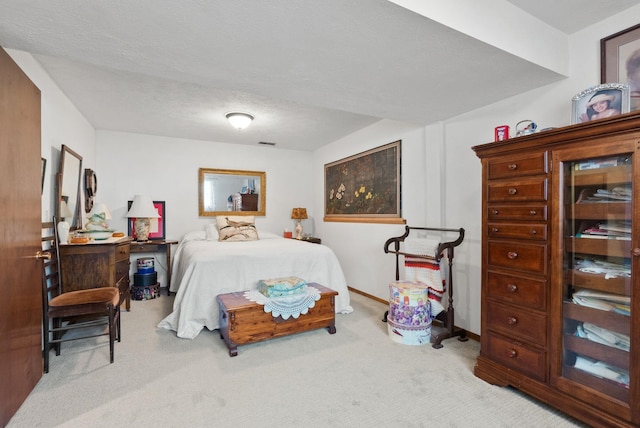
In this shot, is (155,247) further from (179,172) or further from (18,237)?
(18,237)

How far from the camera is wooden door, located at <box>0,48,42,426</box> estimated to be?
1.62 metres

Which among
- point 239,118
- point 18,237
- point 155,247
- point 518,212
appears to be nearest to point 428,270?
point 518,212

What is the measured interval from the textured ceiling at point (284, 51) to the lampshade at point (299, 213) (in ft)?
8.57

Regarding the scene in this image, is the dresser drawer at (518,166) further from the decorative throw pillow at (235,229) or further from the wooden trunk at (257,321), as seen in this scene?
the decorative throw pillow at (235,229)

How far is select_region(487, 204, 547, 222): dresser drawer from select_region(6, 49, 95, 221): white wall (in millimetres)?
3483

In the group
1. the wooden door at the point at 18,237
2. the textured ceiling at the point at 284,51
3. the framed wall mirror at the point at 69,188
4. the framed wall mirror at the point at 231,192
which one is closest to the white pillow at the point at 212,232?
the framed wall mirror at the point at 231,192

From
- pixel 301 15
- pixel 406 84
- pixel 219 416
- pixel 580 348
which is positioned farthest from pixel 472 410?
pixel 301 15

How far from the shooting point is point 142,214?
4281 millimetres

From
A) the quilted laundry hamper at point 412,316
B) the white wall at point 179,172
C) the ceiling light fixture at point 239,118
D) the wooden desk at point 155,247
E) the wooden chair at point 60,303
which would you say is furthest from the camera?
the white wall at point 179,172

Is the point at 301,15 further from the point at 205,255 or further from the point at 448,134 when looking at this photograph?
the point at 205,255

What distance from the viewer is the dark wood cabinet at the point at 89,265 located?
279 cm

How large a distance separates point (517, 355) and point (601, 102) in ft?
5.25

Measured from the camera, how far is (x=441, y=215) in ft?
10.4

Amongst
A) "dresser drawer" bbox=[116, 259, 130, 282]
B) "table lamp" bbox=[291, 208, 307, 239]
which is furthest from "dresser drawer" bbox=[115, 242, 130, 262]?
"table lamp" bbox=[291, 208, 307, 239]
